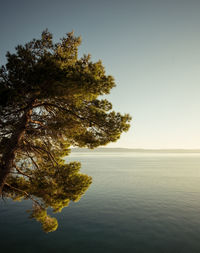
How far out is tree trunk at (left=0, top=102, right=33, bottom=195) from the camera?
812 cm

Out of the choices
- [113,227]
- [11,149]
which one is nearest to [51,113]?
[11,149]

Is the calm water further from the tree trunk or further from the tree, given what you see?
the tree trunk

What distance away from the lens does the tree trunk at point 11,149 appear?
8.12m

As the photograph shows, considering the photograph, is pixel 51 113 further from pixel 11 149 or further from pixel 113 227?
pixel 113 227

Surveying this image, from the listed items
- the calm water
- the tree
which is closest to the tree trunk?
the tree

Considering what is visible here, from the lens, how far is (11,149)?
8398 millimetres

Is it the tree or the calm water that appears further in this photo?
the calm water

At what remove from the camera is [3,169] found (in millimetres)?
8109

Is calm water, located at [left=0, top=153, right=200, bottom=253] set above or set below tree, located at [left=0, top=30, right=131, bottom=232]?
below

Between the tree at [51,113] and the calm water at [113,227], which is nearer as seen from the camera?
the tree at [51,113]

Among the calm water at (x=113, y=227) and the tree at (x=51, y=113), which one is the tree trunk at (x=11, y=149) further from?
the calm water at (x=113, y=227)

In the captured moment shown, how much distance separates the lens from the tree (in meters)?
7.56

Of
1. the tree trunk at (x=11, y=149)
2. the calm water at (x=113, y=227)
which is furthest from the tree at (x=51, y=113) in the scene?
the calm water at (x=113, y=227)

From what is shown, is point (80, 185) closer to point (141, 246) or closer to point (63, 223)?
point (141, 246)
